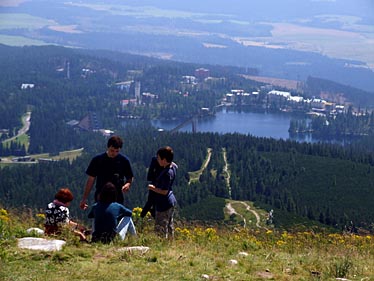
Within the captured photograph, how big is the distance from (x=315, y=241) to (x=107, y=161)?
3.50 metres

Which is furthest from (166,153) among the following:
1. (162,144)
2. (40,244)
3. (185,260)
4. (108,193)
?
(162,144)

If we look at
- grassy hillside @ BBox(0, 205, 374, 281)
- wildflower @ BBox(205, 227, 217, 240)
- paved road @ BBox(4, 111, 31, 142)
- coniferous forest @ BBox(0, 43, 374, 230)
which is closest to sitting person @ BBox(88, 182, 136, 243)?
grassy hillside @ BBox(0, 205, 374, 281)

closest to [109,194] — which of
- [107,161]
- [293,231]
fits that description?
[107,161]

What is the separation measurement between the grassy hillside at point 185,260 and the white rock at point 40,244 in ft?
0.32

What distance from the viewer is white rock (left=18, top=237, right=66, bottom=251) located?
769cm

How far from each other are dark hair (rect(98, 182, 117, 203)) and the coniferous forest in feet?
14.5

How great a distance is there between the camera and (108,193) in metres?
8.39

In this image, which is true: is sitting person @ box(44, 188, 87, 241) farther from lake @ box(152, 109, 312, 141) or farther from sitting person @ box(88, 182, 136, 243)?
lake @ box(152, 109, 312, 141)

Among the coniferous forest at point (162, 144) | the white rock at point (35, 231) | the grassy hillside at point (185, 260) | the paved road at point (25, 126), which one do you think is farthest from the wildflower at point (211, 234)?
the paved road at point (25, 126)

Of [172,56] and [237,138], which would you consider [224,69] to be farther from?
[237,138]

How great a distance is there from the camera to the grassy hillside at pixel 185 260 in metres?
6.92

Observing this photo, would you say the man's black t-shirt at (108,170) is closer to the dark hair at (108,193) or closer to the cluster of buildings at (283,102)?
the dark hair at (108,193)

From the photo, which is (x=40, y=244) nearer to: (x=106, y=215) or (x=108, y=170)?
(x=106, y=215)

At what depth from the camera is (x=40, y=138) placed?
91250 mm
